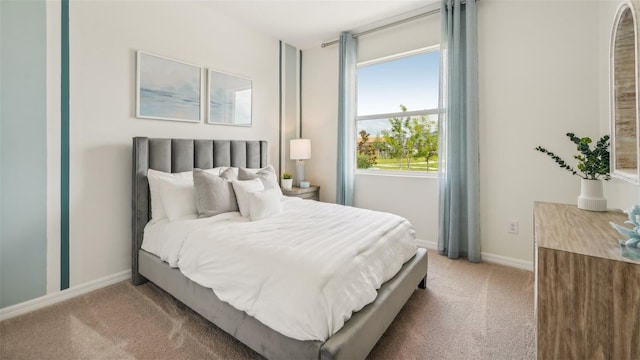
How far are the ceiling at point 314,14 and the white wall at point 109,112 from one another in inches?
19.9

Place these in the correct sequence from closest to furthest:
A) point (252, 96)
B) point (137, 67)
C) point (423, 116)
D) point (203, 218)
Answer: point (203, 218), point (137, 67), point (423, 116), point (252, 96)

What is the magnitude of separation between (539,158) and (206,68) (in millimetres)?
3483

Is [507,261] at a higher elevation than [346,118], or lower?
lower

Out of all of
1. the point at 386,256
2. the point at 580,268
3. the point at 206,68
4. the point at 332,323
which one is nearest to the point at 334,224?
the point at 386,256

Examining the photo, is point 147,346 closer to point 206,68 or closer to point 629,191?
point 206,68

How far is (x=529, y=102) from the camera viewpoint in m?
2.66

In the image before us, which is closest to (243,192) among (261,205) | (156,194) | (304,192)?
(261,205)

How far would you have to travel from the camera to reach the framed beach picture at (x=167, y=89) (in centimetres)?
255

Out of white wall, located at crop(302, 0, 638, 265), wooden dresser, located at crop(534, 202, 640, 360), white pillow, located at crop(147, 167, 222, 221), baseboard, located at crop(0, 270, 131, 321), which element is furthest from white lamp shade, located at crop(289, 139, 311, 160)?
wooden dresser, located at crop(534, 202, 640, 360)

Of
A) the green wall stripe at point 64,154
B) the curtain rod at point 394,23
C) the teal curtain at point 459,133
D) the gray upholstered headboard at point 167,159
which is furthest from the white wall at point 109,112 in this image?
the teal curtain at point 459,133

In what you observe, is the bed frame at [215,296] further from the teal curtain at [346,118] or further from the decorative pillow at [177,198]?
the teal curtain at [346,118]

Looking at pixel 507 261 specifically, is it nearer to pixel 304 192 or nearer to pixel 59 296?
pixel 304 192

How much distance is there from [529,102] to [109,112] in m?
3.78

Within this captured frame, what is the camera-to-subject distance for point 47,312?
1987 millimetres
